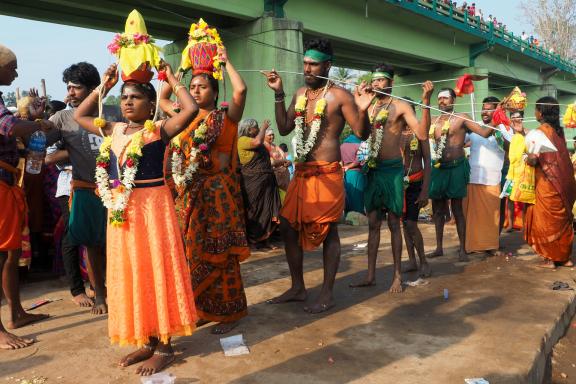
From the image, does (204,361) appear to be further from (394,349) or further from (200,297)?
(394,349)

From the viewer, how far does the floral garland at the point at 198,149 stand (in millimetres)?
3535

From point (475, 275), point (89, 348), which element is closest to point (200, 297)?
point (89, 348)

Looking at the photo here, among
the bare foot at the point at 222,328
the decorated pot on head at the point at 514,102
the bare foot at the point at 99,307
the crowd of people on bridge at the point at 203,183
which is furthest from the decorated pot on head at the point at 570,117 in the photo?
the bare foot at the point at 99,307

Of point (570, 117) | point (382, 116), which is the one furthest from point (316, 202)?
point (570, 117)

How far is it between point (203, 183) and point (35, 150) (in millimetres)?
1564

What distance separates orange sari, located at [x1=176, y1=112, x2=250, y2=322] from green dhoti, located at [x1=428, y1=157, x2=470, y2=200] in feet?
10.9

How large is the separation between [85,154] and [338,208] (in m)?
2.28

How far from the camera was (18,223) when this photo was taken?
366 cm

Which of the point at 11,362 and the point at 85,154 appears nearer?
the point at 11,362

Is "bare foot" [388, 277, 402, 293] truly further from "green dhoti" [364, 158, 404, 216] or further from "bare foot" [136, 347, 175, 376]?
"bare foot" [136, 347, 175, 376]

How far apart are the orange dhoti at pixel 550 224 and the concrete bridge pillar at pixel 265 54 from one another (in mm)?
7450

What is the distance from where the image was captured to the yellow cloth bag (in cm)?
614

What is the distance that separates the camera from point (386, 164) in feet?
16.0

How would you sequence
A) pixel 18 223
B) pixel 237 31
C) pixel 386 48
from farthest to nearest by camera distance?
pixel 386 48
pixel 237 31
pixel 18 223
